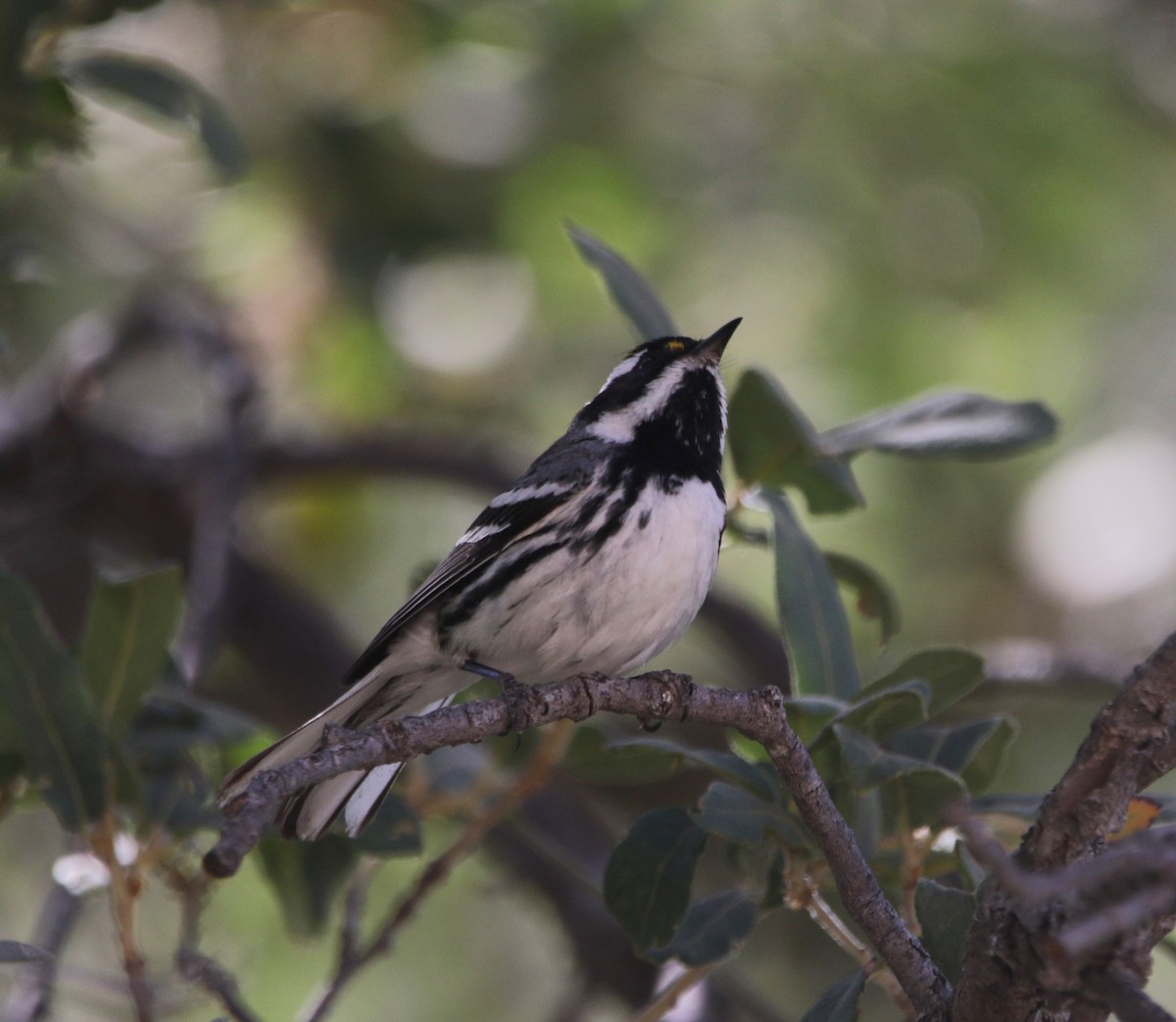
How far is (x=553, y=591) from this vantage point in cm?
269

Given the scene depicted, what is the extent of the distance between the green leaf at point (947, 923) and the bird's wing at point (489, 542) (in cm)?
114

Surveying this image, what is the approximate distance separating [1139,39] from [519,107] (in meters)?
2.20

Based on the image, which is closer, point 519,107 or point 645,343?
point 645,343

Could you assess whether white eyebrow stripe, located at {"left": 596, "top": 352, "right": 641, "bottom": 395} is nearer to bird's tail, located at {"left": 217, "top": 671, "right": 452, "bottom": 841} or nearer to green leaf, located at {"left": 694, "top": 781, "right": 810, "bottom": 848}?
bird's tail, located at {"left": 217, "top": 671, "right": 452, "bottom": 841}

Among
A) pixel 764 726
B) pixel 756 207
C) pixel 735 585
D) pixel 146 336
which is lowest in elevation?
pixel 735 585

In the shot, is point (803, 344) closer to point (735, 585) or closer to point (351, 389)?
point (735, 585)

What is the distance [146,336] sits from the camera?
420cm

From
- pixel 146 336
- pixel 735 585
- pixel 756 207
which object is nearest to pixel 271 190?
pixel 146 336

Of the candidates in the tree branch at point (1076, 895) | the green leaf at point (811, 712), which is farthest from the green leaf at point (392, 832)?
the tree branch at point (1076, 895)

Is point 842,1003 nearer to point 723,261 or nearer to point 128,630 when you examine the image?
point 128,630

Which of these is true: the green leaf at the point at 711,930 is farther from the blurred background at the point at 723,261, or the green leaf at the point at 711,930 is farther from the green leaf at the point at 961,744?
the blurred background at the point at 723,261

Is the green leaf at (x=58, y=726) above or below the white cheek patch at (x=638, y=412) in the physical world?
below

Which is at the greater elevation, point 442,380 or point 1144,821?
point 1144,821

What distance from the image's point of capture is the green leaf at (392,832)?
8.46 feet
